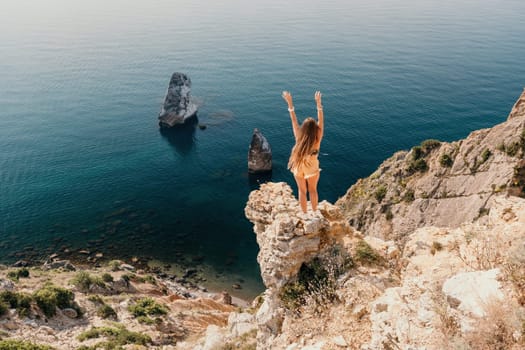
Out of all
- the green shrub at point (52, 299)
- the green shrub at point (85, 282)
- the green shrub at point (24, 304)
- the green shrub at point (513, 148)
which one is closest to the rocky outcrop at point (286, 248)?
the green shrub at point (52, 299)

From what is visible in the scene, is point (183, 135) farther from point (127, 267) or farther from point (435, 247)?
point (435, 247)

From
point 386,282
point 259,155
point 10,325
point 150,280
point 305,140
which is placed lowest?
point 150,280

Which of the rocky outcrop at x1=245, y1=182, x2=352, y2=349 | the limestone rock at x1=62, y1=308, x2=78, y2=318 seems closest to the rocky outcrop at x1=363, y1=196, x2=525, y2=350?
the rocky outcrop at x1=245, y1=182, x2=352, y2=349

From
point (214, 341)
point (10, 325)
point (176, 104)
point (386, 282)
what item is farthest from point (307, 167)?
point (176, 104)

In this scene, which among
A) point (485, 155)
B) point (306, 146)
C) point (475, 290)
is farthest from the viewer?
point (485, 155)

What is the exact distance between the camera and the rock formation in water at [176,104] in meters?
80.9

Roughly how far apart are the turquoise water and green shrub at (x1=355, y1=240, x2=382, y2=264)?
31.8 meters

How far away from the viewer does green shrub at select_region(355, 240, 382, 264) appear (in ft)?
39.3

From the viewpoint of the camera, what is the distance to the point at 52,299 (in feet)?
86.0

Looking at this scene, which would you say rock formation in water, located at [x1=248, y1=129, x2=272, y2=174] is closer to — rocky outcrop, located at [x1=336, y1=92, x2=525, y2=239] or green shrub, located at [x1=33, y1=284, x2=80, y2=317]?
rocky outcrop, located at [x1=336, y1=92, x2=525, y2=239]

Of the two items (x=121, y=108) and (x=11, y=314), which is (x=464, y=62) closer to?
(x=121, y=108)

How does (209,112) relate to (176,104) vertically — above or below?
below

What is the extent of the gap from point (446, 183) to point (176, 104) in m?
62.9

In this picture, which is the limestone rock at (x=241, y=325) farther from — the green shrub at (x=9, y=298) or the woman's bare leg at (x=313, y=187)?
the green shrub at (x=9, y=298)
